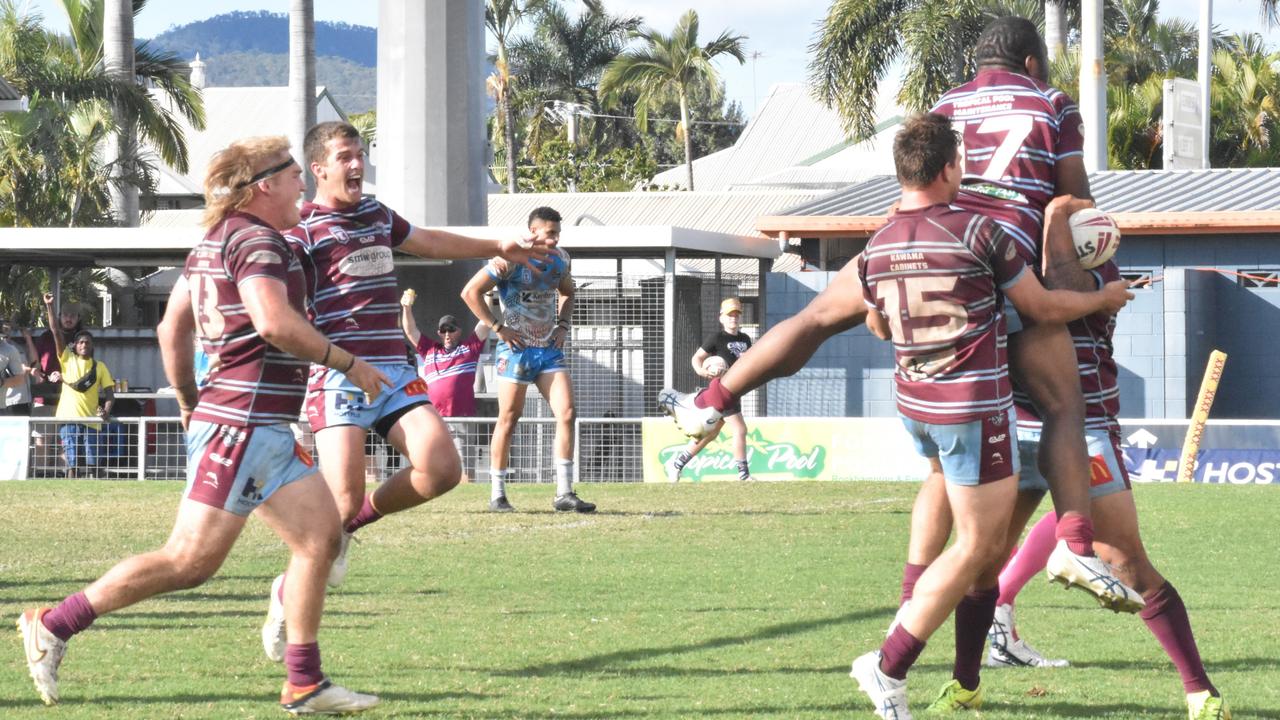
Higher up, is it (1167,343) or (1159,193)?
(1159,193)

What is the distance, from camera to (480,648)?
6996 mm

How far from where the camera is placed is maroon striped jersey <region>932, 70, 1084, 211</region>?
5598 mm

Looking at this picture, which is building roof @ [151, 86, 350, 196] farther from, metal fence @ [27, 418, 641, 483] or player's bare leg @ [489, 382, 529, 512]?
player's bare leg @ [489, 382, 529, 512]

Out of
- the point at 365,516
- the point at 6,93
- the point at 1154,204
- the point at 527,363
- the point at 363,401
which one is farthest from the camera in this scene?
the point at 1154,204

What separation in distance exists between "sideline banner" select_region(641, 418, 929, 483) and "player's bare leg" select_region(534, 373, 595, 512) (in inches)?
188

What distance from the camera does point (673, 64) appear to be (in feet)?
184

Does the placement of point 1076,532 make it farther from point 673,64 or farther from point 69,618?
point 673,64

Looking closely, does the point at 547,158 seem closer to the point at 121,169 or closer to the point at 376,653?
the point at 121,169

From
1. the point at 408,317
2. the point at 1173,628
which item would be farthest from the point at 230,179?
the point at 408,317

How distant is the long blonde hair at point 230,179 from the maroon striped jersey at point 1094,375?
2.63 m

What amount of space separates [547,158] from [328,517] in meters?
52.2

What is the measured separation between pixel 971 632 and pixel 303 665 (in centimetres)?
219

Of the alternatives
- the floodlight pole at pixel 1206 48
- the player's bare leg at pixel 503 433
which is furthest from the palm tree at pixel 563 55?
the player's bare leg at pixel 503 433

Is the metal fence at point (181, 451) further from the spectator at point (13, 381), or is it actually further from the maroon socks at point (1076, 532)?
the maroon socks at point (1076, 532)
